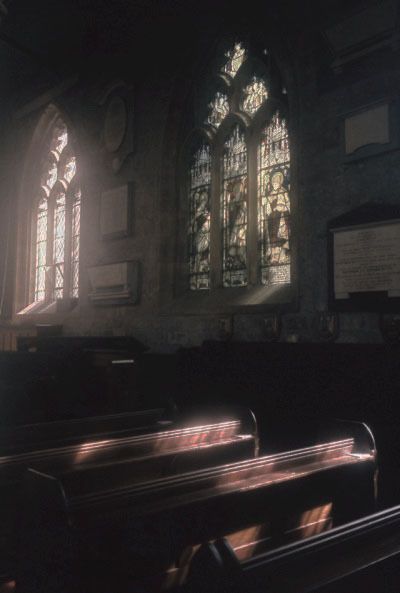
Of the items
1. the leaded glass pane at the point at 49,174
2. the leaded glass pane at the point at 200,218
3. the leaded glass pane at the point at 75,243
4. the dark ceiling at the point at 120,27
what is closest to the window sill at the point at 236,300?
the leaded glass pane at the point at 200,218

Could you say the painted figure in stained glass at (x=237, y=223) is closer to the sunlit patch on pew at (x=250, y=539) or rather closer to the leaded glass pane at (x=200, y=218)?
the leaded glass pane at (x=200, y=218)

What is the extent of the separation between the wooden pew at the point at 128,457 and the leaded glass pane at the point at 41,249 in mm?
6910

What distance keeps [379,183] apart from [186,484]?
12.0ft

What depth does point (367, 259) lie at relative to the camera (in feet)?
14.1

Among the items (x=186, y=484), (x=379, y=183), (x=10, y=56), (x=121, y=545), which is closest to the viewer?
(x=121, y=545)

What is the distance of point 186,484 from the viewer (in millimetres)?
1385

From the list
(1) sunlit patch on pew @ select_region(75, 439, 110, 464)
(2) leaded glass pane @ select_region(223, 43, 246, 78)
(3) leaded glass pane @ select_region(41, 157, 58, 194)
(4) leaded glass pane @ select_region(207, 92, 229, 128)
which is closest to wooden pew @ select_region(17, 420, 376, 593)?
(1) sunlit patch on pew @ select_region(75, 439, 110, 464)

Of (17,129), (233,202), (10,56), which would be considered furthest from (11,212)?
(233,202)

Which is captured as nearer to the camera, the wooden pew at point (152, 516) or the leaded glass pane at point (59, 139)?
the wooden pew at point (152, 516)

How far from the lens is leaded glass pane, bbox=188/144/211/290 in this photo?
619 cm

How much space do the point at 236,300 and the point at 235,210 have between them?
109 cm

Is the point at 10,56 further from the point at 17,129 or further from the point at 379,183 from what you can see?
the point at 379,183

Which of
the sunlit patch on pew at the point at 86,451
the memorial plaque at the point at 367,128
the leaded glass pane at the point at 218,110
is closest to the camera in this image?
the sunlit patch on pew at the point at 86,451

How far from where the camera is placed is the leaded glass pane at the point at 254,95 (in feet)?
18.9
